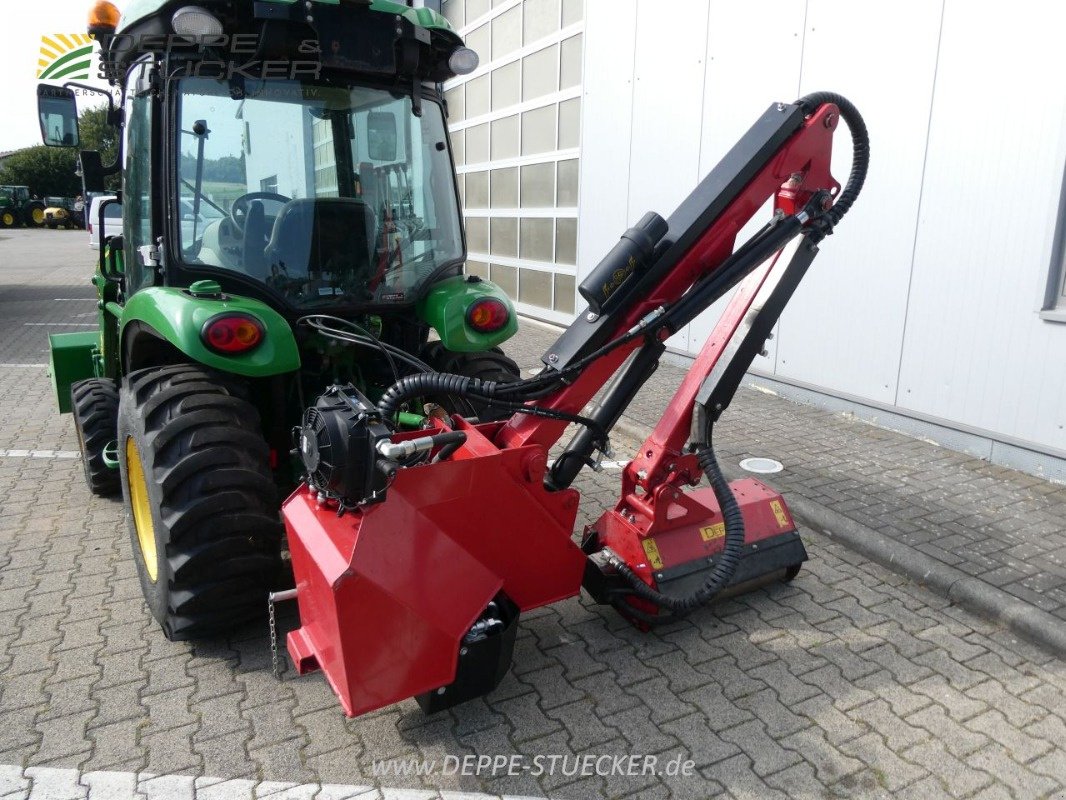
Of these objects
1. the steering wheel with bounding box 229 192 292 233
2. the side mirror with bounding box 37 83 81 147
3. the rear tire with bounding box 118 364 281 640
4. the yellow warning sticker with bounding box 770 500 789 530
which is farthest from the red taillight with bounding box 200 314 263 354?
the yellow warning sticker with bounding box 770 500 789 530

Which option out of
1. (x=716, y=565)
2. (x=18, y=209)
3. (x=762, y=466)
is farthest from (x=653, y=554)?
(x=18, y=209)

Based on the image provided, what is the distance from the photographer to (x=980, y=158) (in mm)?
4828

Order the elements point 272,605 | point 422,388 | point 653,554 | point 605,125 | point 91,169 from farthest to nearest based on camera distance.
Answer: point 605,125, point 91,169, point 653,554, point 272,605, point 422,388

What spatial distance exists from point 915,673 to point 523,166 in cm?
868

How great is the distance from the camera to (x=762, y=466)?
195 inches

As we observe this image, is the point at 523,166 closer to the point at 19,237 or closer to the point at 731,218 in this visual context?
the point at 731,218

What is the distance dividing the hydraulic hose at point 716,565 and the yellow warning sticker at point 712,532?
0.22 m

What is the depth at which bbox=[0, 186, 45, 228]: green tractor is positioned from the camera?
37.2 meters

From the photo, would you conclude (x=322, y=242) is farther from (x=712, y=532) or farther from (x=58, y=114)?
(x=712, y=532)

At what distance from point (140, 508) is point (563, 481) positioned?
2.01m

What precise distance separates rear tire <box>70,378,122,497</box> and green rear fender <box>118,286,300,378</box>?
5.42 ft

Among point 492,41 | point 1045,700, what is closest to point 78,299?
point 492,41

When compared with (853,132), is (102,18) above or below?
above

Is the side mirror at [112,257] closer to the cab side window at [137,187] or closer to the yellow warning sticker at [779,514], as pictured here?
the cab side window at [137,187]
